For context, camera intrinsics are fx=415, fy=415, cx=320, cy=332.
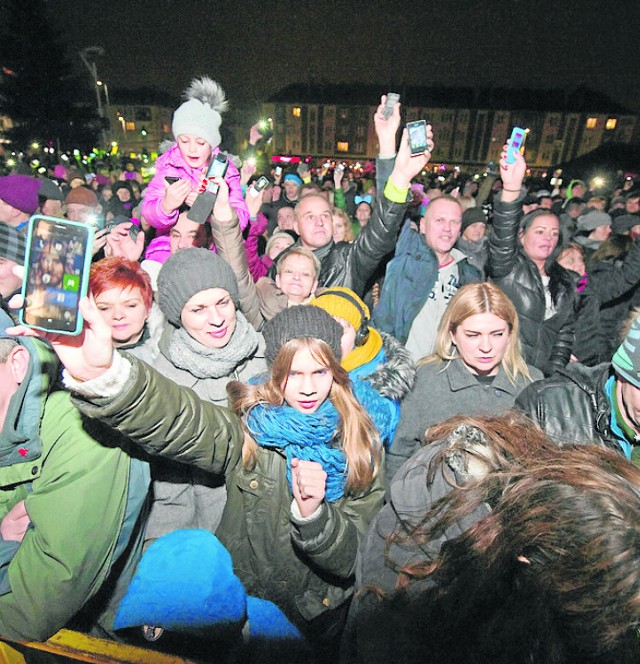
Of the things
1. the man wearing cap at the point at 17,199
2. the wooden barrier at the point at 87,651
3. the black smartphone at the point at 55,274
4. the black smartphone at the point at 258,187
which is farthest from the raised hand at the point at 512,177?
the man wearing cap at the point at 17,199

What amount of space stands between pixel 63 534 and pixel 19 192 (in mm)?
4072

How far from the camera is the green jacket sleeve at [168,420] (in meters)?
1.35

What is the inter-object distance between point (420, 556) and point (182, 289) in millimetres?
1875

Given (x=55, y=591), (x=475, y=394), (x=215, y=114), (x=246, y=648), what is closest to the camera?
(x=55, y=591)

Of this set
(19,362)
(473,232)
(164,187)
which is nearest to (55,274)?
(19,362)

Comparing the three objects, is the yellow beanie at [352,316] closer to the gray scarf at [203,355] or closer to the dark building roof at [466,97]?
the gray scarf at [203,355]

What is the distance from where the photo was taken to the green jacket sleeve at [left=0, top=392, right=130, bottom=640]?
138 centimetres

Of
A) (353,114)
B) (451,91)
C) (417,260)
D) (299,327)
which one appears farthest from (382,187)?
(451,91)

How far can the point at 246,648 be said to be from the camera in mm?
1694

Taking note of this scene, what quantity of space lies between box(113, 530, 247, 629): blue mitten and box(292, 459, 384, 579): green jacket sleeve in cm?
34

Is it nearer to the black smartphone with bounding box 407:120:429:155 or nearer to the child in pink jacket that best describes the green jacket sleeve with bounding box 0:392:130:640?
the child in pink jacket

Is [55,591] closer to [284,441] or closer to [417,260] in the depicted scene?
[284,441]

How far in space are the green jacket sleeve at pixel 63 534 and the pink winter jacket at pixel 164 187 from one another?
2.45 meters

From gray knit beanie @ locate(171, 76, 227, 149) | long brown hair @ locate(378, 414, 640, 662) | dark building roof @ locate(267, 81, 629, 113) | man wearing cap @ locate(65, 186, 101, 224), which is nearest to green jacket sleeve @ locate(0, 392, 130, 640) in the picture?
long brown hair @ locate(378, 414, 640, 662)
